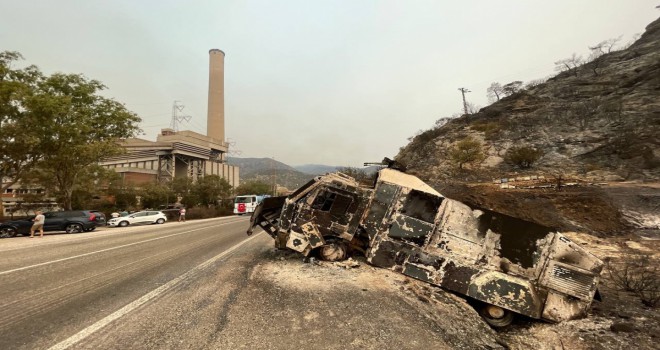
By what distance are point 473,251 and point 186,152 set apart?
81862 millimetres

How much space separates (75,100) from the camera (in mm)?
23469

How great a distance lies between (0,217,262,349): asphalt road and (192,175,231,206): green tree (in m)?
41.8

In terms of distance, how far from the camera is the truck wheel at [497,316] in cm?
481

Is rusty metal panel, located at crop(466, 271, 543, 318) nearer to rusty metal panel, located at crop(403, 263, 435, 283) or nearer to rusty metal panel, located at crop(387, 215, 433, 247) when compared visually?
rusty metal panel, located at crop(403, 263, 435, 283)

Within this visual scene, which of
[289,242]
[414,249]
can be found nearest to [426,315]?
[414,249]

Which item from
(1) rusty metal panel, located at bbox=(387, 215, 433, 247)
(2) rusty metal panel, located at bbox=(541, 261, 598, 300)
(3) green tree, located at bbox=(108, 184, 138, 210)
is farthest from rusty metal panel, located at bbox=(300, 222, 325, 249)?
(3) green tree, located at bbox=(108, 184, 138, 210)

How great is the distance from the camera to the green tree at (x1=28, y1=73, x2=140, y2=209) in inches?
810

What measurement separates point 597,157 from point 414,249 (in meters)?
31.8

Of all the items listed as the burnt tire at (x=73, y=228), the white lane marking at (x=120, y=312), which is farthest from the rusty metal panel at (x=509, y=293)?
the burnt tire at (x=73, y=228)

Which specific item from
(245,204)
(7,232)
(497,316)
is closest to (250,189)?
(245,204)

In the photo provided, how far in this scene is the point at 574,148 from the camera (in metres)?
30.7

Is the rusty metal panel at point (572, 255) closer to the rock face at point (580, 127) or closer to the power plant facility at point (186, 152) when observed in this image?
the rock face at point (580, 127)

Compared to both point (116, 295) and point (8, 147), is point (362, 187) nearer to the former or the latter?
point (116, 295)

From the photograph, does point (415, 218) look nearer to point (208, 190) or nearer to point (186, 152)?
point (208, 190)
